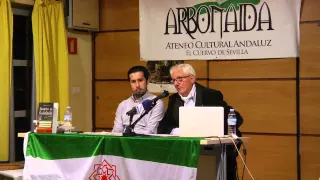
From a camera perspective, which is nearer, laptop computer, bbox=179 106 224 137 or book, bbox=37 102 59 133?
laptop computer, bbox=179 106 224 137

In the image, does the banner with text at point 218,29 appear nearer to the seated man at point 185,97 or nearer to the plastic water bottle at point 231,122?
the seated man at point 185,97

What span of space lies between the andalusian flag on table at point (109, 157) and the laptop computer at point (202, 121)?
155mm

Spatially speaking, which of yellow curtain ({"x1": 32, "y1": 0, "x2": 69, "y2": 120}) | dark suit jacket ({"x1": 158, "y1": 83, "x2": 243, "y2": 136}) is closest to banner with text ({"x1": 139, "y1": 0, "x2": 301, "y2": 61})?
yellow curtain ({"x1": 32, "y1": 0, "x2": 69, "y2": 120})

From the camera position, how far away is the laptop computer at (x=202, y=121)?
3002 mm

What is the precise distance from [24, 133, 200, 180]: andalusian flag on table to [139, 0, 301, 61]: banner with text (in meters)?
2.39

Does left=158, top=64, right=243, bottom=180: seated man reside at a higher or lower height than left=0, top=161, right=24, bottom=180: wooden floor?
higher

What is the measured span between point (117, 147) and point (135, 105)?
2.67 ft

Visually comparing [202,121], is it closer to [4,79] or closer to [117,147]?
[117,147]

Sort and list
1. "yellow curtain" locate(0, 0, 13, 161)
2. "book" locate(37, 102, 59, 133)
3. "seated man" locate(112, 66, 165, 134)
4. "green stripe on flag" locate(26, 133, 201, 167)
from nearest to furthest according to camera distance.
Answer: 1. "green stripe on flag" locate(26, 133, 201, 167)
2. "book" locate(37, 102, 59, 133)
3. "seated man" locate(112, 66, 165, 134)
4. "yellow curtain" locate(0, 0, 13, 161)

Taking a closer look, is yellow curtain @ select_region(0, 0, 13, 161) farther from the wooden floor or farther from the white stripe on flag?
the white stripe on flag

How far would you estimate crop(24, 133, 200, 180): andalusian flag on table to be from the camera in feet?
9.66

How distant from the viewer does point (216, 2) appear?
17.2ft

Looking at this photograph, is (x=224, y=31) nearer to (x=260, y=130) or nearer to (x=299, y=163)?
(x=260, y=130)

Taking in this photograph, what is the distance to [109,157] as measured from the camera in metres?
3.23
